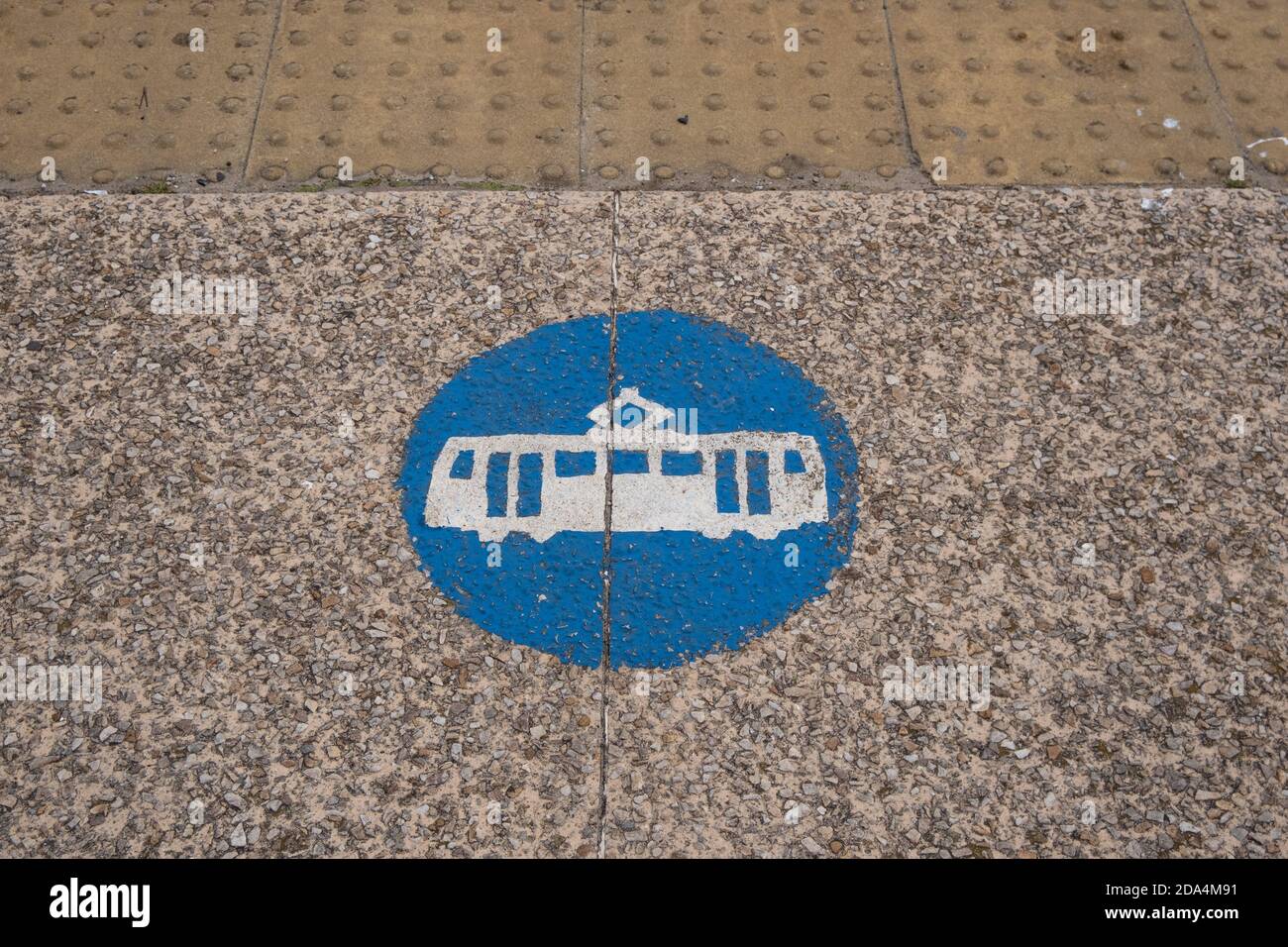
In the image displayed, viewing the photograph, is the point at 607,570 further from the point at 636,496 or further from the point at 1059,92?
the point at 1059,92

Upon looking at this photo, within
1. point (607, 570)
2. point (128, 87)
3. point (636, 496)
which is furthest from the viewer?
point (128, 87)

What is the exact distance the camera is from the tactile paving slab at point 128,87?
4.39 meters

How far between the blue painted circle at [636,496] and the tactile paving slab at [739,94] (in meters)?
0.97

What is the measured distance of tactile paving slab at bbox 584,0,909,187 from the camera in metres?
4.43

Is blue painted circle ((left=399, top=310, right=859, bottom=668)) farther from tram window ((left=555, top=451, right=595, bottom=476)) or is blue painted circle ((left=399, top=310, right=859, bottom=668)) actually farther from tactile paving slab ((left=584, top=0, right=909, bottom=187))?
tactile paving slab ((left=584, top=0, right=909, bottom=187))

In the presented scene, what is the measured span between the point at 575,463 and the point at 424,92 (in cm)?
215

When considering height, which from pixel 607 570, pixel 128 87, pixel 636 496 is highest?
pixel 128 87

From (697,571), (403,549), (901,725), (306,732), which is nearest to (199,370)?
(403,549)

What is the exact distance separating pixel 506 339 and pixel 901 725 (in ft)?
6.27

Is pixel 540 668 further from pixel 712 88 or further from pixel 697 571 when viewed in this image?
pixel 712 88

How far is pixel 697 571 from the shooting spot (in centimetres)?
332

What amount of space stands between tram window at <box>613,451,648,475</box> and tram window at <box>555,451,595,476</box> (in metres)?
0.08

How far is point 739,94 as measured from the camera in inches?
184

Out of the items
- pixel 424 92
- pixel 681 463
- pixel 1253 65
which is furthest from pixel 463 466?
pixel 1253 65
